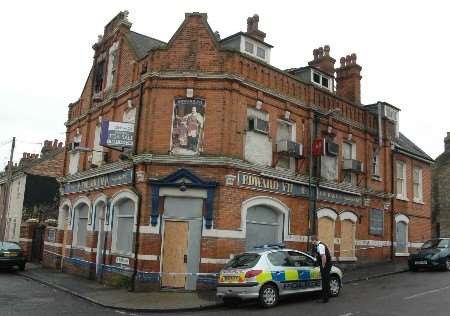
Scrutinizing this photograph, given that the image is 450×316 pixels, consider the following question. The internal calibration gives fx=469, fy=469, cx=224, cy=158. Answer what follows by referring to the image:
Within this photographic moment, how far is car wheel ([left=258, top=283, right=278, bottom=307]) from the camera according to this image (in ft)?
41.8

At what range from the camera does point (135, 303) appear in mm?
13672

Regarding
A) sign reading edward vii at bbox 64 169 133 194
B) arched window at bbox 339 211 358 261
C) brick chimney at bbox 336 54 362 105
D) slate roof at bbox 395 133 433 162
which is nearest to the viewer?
sign reading edward vii at bbox 64 169 133 194

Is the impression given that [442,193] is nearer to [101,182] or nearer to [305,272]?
[305,272]

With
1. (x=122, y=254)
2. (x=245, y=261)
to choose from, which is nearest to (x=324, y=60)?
(x=245, y=261)

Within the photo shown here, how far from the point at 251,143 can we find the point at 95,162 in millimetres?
7754

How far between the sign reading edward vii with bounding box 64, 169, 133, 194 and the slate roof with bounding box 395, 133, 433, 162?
47.4ft

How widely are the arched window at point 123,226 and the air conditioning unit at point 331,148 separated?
824 centimetres

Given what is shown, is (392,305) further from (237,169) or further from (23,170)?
(23,170)

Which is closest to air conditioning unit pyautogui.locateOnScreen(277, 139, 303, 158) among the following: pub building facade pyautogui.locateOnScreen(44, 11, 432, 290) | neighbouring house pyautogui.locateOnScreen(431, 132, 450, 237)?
pub building facade pyautogui.locateOnScreen(44, 11, 432, 290)

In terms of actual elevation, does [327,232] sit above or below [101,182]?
below

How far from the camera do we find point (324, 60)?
23.1 metres

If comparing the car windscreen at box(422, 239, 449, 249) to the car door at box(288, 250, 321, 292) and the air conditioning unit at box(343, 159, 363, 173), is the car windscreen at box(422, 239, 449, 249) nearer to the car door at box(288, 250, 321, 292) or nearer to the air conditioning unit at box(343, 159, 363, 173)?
the air conditioning unit at box(343, 159, 363, 173)

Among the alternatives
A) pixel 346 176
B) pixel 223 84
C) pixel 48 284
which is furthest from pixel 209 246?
pixel 346 176

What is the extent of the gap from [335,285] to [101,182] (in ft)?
34.6
